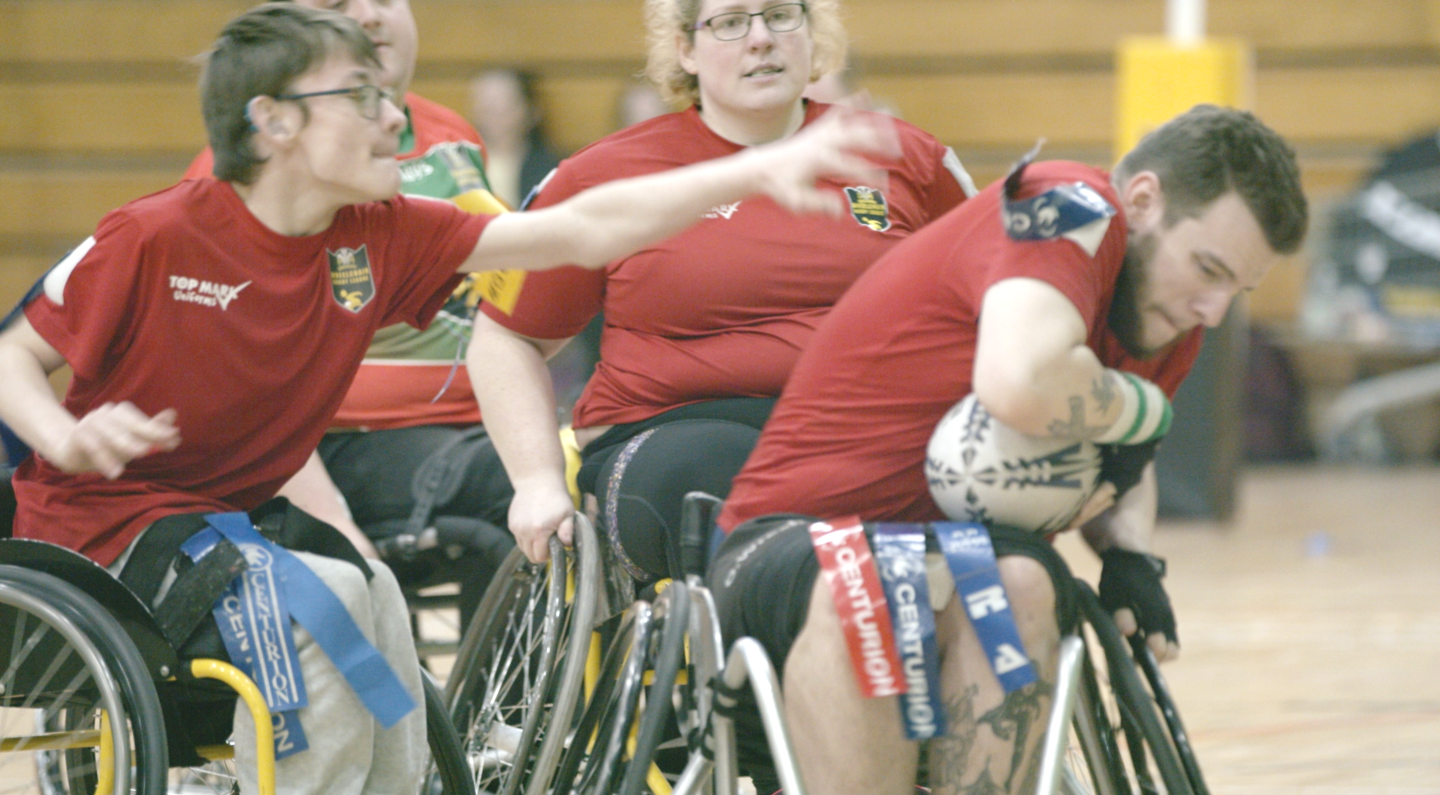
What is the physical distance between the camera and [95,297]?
2008mm

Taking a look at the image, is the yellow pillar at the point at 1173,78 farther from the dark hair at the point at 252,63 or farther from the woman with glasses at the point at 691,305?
the dark hair at the point at 252,63

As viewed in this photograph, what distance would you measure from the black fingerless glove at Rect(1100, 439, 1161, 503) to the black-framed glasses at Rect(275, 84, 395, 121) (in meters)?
1.04

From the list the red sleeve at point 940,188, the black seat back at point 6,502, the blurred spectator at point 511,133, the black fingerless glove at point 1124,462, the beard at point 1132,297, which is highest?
the blurred spectator at point 511,133

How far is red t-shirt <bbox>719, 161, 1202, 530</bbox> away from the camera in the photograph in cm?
179

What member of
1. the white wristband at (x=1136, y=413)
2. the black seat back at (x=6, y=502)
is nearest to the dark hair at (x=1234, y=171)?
the white wristband at (x=1136, y=413)

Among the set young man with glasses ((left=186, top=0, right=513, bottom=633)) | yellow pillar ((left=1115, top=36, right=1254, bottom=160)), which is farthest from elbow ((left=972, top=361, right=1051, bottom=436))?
yellow pillar ((left=1115, top=36, right=1254, bottom=160))

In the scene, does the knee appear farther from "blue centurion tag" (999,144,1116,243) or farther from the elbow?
"blue centurion tag" (999,144,1116,243)

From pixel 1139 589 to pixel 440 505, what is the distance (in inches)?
51.1

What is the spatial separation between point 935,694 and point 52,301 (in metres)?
1.21

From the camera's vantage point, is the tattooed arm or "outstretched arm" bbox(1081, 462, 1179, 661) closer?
the tattooed arm

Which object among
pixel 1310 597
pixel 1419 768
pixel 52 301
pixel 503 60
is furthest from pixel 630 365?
pixel 503 60

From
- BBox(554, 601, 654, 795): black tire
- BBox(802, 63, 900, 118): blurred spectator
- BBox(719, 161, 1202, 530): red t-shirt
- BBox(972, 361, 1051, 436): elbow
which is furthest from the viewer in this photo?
BBox(802, 63, 900, 118): blurred spectator

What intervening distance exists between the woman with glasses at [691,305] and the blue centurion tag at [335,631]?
36 cm

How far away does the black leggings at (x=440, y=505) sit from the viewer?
8.94 feet
